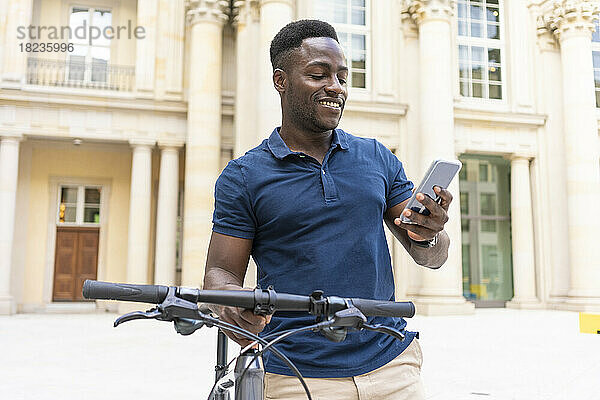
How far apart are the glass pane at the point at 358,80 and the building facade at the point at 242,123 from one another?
4 cm

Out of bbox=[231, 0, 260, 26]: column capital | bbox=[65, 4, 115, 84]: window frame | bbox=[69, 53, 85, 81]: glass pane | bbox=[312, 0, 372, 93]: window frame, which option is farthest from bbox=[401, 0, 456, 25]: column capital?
bbox=[69, 53, 85, 81]: glass pane

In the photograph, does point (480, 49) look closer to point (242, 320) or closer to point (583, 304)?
point (583, 304)

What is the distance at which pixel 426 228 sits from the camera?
5.80 feet

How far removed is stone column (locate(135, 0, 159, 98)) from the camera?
20.3 metres

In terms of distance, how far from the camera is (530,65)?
894 inches

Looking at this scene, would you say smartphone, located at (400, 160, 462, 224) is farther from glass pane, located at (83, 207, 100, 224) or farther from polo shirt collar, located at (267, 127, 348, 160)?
glass pane, located at (83, 207, 100, 224)

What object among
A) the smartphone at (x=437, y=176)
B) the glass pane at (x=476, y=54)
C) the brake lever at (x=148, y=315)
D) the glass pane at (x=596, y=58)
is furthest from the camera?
the glass pane at (x=596, y=58)

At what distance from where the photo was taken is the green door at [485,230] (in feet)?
78.2

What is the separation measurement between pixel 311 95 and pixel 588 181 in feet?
71.0

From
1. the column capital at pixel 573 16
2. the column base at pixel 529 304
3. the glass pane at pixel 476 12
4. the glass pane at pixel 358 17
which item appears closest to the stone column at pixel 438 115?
the glass pane at pixel 358 17

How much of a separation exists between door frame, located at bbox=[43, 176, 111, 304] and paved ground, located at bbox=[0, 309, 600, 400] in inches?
255

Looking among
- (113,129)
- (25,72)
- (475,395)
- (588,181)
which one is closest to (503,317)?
(588,181)

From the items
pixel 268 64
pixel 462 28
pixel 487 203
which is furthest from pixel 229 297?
pixel 487 203

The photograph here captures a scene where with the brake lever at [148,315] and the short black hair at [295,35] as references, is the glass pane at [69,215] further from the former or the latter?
the brake lever at [148,315]
